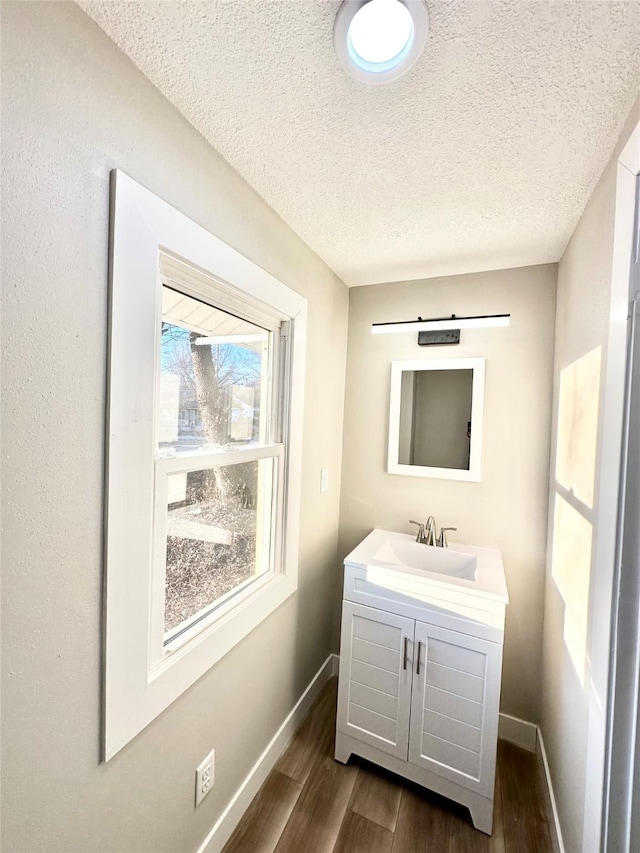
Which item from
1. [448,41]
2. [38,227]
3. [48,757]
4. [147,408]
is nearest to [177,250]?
[38,227]

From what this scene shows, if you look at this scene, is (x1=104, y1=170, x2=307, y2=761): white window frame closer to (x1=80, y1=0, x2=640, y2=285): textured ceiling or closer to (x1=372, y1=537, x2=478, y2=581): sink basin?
(x1=80, y1=0, x2=640, y2=285): textured ceiling

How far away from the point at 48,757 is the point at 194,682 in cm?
43

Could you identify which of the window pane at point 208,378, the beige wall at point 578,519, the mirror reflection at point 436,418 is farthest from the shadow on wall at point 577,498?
the window pane at point 208,378

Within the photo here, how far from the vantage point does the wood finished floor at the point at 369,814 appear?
50.7 inches

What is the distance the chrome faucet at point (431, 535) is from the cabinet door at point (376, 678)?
1.46 feet

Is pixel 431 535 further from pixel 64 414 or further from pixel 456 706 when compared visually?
pixel 64 414

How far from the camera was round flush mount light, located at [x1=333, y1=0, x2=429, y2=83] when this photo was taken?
0.68 metres

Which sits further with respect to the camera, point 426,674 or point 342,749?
point 342,749

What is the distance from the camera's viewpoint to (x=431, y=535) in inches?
71.9

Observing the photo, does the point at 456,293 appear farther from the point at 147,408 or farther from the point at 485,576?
the point at 147,408

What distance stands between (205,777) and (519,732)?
5.03 ft

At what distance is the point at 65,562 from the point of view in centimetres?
74

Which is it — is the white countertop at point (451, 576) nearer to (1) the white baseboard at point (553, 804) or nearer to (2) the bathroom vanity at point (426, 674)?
(2) the bathroom vanity at point (426, 674)

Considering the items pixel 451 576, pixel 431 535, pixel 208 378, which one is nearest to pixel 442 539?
pixel 431 535
